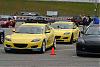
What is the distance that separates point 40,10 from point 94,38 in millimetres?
86767

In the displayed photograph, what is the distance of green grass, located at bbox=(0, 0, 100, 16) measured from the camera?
101m

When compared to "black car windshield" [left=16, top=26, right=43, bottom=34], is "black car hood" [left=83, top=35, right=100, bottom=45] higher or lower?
lower

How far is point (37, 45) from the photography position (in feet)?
55.6

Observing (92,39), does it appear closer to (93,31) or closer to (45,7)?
(93,31)

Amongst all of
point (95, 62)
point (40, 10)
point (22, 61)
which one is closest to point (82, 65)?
point (95, 62)

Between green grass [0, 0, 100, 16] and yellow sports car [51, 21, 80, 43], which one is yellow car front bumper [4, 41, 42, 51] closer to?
yellow sports car [51, 21, 80, 43]

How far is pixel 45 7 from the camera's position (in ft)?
345

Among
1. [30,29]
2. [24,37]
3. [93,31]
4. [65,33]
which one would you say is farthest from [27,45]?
[65,33]

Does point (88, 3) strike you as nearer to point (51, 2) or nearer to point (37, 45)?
point (51, 2)

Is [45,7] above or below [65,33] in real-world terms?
below

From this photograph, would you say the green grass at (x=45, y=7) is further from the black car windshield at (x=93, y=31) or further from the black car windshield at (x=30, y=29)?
the black car windshield at (x=93, y=31)

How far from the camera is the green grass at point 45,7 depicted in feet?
331

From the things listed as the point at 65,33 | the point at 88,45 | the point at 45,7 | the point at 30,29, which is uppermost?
the point at 30,29

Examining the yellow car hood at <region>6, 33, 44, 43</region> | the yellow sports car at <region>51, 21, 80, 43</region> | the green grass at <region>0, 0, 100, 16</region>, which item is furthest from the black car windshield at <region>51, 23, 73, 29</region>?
the green grass at <region>0, 0, 100, 16</region>
